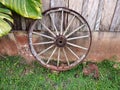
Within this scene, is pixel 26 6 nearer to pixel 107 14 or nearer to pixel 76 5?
pixel 76 5

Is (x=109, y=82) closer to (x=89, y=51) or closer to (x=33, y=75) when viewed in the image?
(x=89, y=51)

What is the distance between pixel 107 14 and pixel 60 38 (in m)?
0.67

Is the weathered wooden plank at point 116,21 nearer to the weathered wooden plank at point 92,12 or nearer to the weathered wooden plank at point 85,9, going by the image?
the weathered wooden plank at point 92,12

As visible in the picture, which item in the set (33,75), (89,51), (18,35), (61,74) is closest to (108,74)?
(89,51)

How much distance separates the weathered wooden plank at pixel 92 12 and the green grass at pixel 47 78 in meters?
0.62

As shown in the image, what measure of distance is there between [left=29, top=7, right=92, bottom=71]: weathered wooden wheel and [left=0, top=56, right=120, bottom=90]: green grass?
5.2 inches

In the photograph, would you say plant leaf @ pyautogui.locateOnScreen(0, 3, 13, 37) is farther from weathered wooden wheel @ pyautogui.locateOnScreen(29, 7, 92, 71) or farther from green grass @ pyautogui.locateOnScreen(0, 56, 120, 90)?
green grass @ pyautogui.locateOnScreen(0, 56, 120, 90)

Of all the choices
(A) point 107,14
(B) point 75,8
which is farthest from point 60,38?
(A) point 107,14

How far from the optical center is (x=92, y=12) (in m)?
3.04

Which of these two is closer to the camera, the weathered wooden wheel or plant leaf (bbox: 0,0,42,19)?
plant leaf (bbox: 0,0,42,19)

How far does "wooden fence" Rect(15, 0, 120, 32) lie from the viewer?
296 cm

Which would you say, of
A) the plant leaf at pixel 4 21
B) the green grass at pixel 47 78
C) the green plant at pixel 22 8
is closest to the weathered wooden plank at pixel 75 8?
the green plant at pixel 22 8

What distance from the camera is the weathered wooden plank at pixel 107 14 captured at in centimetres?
296

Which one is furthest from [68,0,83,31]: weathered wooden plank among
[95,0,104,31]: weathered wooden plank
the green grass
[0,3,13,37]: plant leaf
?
[0,3,13,37]: plant leaf
